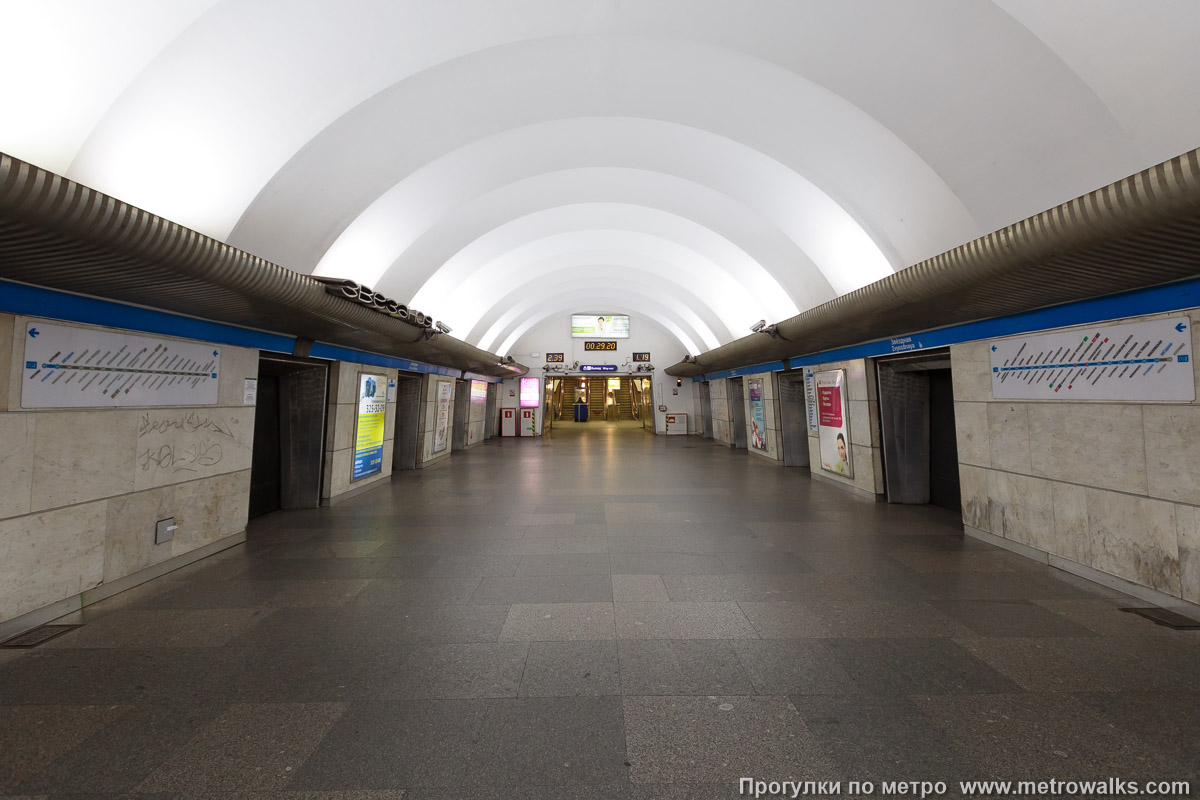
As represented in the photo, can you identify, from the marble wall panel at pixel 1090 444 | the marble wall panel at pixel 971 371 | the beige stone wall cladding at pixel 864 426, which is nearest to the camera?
the marble wall panel at pixel 1090 444

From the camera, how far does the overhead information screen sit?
79.4 feet

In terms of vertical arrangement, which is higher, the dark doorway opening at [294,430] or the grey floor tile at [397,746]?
the dark doorway opening at [294,430]

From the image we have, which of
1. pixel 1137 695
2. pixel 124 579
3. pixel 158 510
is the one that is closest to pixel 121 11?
pixel 158 510

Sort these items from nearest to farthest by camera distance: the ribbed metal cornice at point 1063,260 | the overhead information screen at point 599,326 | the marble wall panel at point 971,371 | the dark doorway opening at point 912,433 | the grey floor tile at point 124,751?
the grey floor tile at point 124,751 < the ribbed metal cornice at point 1063,260 < the marble wall panel at point 971,371 < the dark doorway opening at point 912,433 < the overhead information screen at point 599,326

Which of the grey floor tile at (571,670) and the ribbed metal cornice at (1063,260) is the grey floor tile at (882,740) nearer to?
the grey floor tile at (571,670)

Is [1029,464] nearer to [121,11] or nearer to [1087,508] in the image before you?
[1087,508]

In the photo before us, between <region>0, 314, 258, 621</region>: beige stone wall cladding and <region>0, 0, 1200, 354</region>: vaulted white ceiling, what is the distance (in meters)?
2.09

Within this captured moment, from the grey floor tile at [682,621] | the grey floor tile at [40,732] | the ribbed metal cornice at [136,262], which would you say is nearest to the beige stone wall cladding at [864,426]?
the grey floor tile at [682,621]

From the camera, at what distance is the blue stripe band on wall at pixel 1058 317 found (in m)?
3.99

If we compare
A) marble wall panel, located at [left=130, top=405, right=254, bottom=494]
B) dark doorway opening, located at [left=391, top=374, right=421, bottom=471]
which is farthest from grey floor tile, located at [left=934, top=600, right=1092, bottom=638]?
dark doorway opening, located at [left=391, top=374, right=421, bottom=471]

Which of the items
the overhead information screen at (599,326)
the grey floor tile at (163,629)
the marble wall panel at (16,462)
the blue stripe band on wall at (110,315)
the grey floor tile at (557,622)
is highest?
the overhead information screen at (599,326)

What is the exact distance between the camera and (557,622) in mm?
3783

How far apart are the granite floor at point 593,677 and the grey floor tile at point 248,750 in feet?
0.04

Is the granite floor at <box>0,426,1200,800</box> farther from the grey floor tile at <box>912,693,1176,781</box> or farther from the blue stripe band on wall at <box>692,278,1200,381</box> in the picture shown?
the blue stripe band on wall at <box>692,278,1200,381</box>
